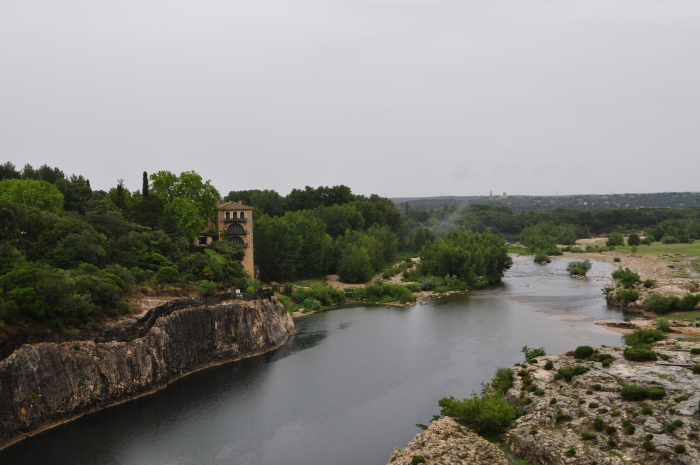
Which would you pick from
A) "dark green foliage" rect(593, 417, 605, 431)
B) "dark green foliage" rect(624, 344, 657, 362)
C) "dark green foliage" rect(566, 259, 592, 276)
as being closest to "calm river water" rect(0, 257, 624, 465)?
"dark green foliage" rect(593, 417, 605, 431)

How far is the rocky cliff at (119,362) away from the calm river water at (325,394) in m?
1.03

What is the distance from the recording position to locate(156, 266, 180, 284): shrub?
51188mm

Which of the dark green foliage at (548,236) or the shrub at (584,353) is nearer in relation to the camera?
the shrub at (584,353)

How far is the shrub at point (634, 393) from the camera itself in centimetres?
3209

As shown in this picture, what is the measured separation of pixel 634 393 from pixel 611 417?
8.18ft

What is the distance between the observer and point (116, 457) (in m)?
32.4

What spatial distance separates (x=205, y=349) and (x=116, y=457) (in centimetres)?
1606

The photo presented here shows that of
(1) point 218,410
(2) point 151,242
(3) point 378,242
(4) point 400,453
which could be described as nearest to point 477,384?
(4) point 400,453

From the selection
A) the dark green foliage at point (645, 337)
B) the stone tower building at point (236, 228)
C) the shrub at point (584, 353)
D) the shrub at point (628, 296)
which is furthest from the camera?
the shrub at point (628, 296)

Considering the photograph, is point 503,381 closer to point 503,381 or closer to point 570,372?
point 503,381

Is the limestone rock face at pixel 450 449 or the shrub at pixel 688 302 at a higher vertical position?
the shrub at pixel 688 302

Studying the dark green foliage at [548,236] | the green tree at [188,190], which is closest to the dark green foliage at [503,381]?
the green tree at [188,190]

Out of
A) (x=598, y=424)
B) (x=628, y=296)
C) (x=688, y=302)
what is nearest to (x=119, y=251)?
(x=598, y=424)

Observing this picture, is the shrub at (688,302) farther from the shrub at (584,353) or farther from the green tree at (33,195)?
the green tree at (33,195)
